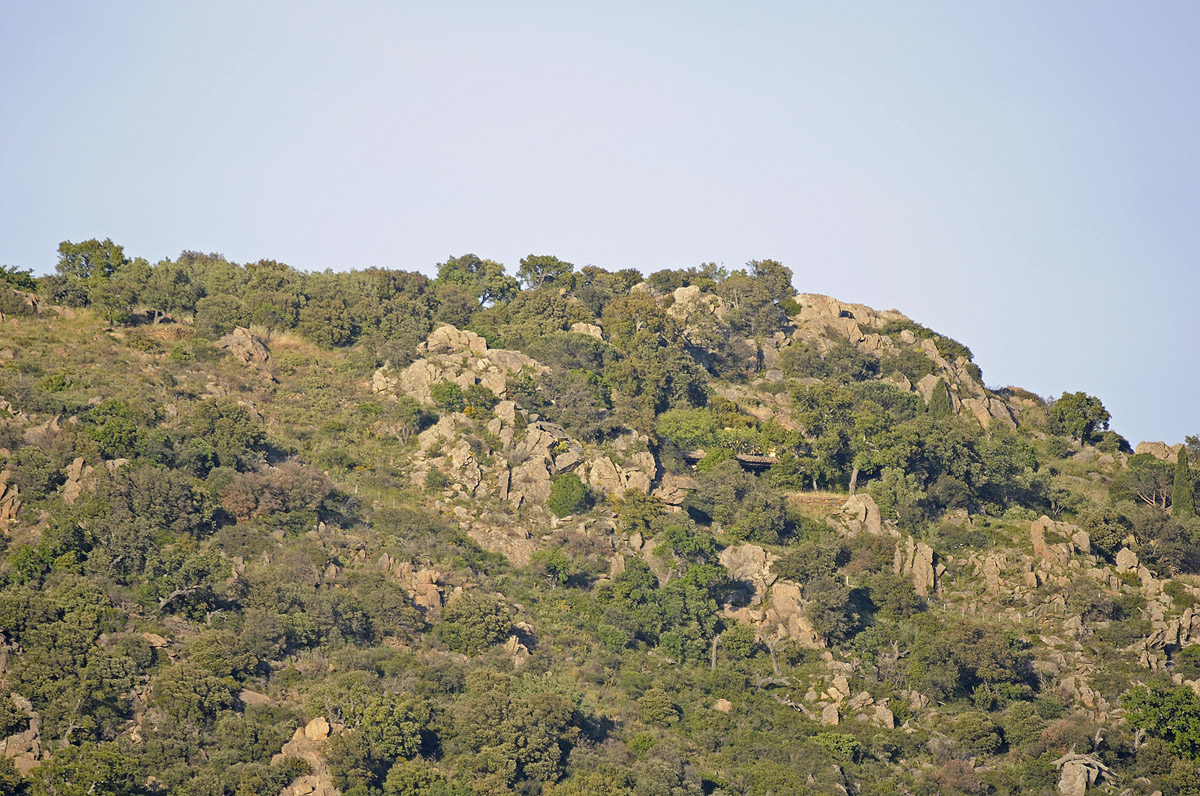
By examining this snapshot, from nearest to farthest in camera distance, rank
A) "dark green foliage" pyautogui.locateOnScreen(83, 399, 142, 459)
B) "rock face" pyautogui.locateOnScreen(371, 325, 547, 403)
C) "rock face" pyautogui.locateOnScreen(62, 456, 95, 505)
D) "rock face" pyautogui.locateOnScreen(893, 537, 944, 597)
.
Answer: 1. "rock face" pyautogui.locateOnScreen(62, 456, 95, 505)
2. "dark green foliage" pyautogui.locateOnScreen(83, 399, 142, 459)
3. "rock face" pyautogui.locateOnScreen(893, 537, 944, 597)
4. "rock face" pyautogui.locateOnScreen(371, 325, 547, 403)

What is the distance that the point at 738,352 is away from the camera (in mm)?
107312

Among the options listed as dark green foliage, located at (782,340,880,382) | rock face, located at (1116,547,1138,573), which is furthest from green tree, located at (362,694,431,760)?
dark green foliage, located at (782,340,880,382)

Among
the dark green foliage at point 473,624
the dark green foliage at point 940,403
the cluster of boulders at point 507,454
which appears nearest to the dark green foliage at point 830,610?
the cluster of boulders at point 507,454

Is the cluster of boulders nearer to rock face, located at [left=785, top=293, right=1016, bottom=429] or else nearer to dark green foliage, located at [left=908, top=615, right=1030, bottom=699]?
dark green foliage, located at [left=908, top=615, right=1030, bottom=699]

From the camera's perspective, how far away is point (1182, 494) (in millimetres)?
89375

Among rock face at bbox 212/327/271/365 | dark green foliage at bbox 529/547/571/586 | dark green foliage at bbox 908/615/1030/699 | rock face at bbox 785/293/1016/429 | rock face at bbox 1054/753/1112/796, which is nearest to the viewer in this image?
rock face at bbox 1054/753/1112/796

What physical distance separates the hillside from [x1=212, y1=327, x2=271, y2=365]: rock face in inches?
11.3

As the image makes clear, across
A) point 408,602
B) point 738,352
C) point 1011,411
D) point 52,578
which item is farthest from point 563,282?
point 52,578

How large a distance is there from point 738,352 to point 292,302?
32865mm

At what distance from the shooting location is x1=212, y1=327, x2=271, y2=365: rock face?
93625mm

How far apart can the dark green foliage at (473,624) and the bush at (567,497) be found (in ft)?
35.4

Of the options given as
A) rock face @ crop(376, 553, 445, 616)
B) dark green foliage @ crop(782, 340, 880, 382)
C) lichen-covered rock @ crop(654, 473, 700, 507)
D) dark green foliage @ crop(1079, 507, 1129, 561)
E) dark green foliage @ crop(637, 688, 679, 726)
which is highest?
dark green foliage @ crop(782, 340, 880, 382)

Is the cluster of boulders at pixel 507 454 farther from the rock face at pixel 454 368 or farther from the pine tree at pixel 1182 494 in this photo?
the pine tree at pixel 1182 494

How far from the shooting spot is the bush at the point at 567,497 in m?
84.6
